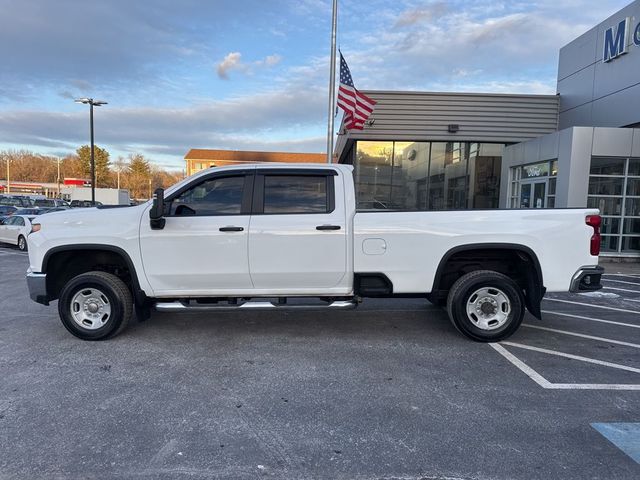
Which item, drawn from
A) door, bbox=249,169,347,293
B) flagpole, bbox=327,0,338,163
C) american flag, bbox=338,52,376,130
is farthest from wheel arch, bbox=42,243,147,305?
american flag, bbox=338,52,376,130

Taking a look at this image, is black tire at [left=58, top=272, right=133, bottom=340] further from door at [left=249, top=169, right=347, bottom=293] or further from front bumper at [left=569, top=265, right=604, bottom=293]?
front bumper at [left=569, top=265, right=604, bottom=293]

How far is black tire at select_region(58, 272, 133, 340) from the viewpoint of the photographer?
5.20 m

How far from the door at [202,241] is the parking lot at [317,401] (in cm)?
72

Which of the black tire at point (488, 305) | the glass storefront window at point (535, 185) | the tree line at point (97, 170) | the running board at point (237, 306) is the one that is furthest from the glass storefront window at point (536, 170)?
the tree line at point (97, 170)

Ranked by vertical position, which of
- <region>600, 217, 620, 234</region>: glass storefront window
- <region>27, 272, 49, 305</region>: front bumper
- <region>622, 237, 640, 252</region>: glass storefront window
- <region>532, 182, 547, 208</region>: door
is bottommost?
<region>27, 272, 49, 305</region>: front bumper

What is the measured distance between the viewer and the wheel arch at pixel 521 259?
5188 mm

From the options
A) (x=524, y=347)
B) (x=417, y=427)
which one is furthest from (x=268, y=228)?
(x=524, y=347)

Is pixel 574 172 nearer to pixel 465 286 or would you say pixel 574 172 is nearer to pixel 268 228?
pixel 465 286

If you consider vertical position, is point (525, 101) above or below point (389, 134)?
above

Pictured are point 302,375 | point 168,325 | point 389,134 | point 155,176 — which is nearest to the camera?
point 302,375

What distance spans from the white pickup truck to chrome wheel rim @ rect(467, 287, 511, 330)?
12mm

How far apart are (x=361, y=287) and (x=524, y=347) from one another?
2011mm

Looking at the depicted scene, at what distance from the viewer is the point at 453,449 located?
3139 millimetres

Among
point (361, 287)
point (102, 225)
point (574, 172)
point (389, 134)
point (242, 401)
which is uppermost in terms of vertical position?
point (389, 134)
